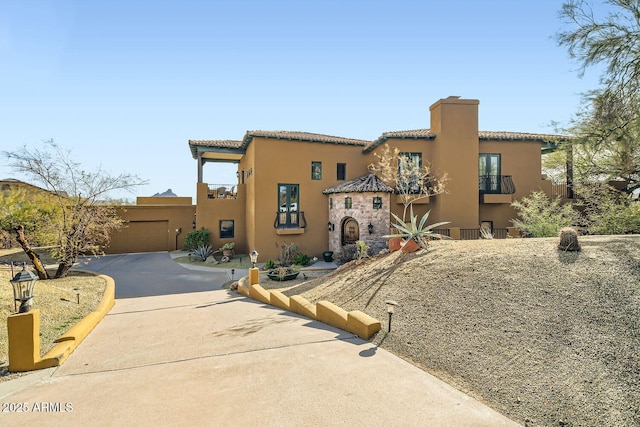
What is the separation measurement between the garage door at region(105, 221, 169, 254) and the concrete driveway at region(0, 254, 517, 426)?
18.4 meters

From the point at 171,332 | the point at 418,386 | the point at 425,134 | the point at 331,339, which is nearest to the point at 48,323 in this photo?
the point at 171,332

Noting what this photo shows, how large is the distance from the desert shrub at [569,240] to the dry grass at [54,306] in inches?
415

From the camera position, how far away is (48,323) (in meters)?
6.71

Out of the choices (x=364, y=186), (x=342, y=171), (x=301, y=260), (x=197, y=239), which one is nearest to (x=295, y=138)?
(x=342, y=171)

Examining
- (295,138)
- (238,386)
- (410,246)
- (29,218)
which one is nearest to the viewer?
(238,386)

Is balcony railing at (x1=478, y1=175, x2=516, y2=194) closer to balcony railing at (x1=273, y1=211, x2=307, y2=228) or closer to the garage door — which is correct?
balcony railing at (x1=273, y1=211, x2=307, y2=228)

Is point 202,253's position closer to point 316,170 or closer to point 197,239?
point 197,239

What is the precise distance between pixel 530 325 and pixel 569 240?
304cm

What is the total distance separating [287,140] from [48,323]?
43.8ft

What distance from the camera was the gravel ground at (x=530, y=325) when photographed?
355cm

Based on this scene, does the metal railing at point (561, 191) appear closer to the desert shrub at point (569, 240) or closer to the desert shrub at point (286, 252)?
the desert shrub at point (569, 240)

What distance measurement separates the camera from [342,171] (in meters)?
18.7

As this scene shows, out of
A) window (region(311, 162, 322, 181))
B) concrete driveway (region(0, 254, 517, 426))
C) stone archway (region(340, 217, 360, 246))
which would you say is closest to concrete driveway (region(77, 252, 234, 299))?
stone archway (region(340, 217, 360, 246))

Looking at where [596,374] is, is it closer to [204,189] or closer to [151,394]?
[151,394]
